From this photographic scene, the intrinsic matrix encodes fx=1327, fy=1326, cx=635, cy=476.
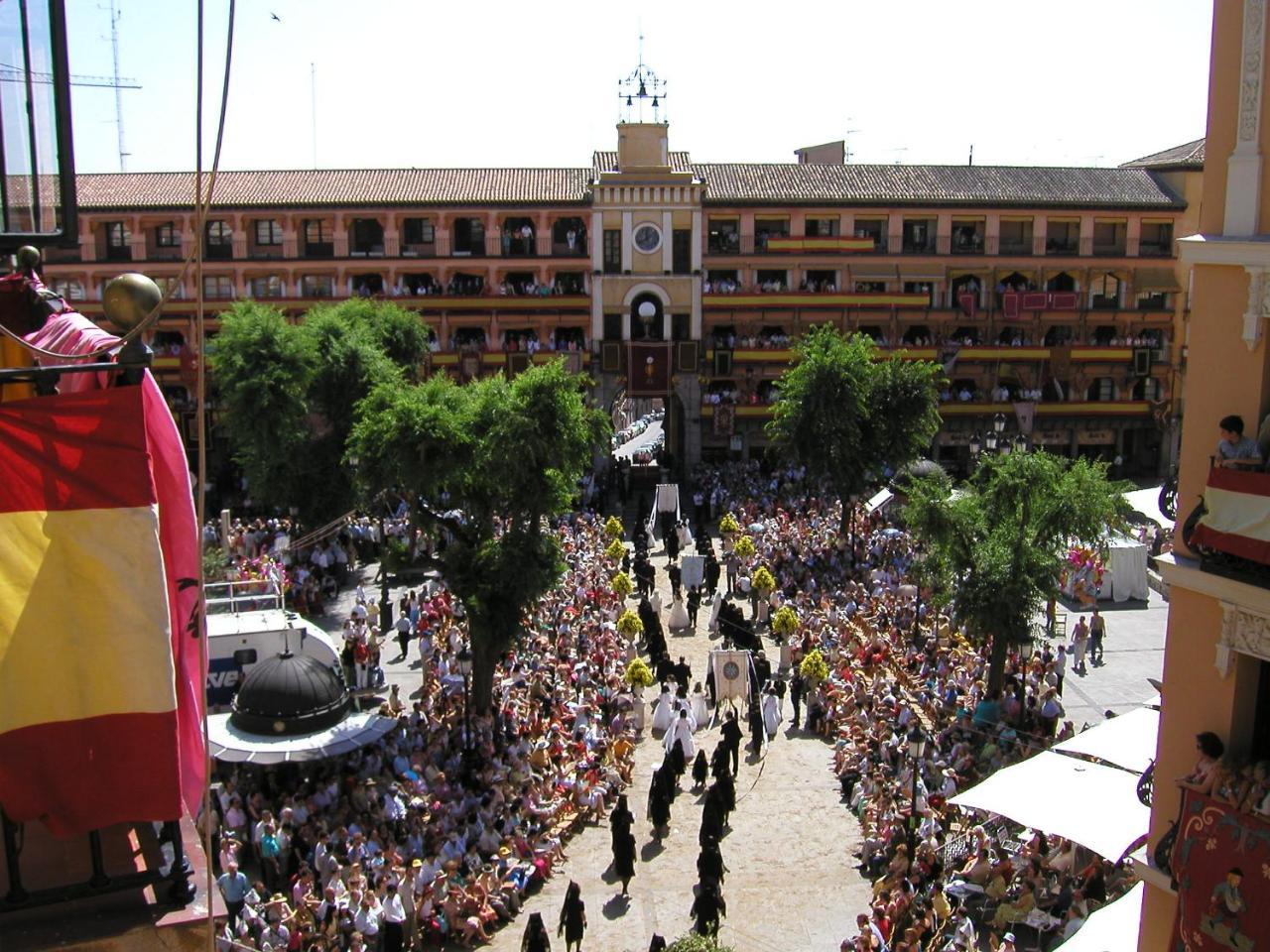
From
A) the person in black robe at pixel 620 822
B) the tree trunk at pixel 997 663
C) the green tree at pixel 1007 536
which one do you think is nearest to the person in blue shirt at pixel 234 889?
the person in black robe at pixel 620 822

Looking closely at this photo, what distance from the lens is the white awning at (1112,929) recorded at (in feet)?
38.1

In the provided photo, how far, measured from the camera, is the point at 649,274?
49719 millimetres

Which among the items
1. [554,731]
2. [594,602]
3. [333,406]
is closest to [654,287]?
[333,406]

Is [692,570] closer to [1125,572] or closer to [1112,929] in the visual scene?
[1125,572]

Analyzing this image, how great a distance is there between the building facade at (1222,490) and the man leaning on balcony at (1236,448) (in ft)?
0.40

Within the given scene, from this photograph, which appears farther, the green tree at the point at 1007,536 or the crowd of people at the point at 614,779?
the green tree at the point at 1007,536

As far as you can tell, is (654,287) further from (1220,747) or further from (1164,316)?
(1220,747)

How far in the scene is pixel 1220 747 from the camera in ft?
28.7

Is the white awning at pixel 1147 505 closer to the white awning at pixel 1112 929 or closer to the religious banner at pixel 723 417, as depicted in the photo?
the religious banner at pixel 723 417

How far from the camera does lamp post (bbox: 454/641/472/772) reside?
66.6ft

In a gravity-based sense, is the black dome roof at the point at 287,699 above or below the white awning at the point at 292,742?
above

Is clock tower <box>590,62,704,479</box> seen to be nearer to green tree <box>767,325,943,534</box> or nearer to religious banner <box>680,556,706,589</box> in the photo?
green tree <box>767,325,943,534</box>

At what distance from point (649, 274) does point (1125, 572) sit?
22.8m

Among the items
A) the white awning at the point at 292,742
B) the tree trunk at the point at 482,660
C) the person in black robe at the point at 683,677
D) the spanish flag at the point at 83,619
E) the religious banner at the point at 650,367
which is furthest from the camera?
the religious banner at the point at 650,367
